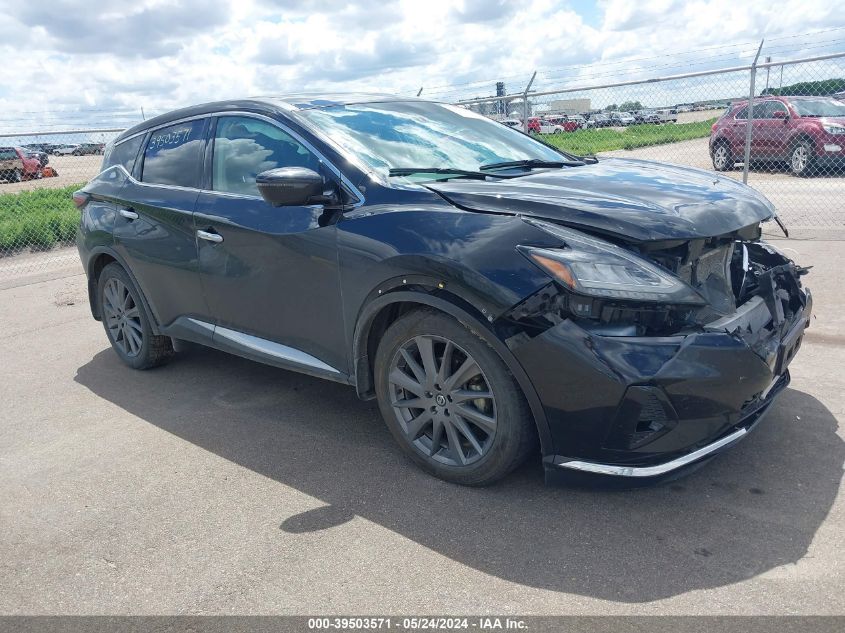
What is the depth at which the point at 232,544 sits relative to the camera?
3.03 metres

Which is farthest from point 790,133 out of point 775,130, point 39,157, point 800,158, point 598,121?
point 39,157

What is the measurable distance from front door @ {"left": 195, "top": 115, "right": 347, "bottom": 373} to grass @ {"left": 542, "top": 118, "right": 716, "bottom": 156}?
1041 cm

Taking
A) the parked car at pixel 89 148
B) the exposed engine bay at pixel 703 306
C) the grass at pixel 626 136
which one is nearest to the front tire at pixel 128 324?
the exposed engine bay at pixel 703 306

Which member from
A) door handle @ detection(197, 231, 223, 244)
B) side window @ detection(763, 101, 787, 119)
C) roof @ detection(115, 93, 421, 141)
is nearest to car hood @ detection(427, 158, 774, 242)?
roof @ detection(115, 93, 421, 141)

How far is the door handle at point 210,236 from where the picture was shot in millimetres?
4070

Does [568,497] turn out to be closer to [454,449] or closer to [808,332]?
[454,449]

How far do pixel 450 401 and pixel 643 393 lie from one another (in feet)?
2.87

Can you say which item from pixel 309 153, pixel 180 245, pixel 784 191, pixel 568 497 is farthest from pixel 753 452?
pixel 784 191

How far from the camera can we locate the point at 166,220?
4.47 metres

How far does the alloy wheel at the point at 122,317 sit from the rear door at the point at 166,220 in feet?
1.18

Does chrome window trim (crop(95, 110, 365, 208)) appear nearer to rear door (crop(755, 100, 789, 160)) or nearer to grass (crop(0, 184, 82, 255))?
grass (crop(0, 184, 82, 255))

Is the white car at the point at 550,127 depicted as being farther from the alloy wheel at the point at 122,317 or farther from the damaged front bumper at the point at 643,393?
the damaged front bumper at the point at 643,393

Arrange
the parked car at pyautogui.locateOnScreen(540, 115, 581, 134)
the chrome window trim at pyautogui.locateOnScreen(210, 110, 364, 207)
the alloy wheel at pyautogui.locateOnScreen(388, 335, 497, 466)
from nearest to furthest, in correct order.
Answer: the alloy wheel at pyautogui.locateOnScreen(388, 335, 497, 466)
the chrome window trim at pyautogui.locateOnScreen(210, 110, 364, 207)
the parked car at pyautogui.locateOnScreen(540, 115, 581, 134)

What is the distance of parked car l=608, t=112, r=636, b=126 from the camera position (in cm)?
1176
